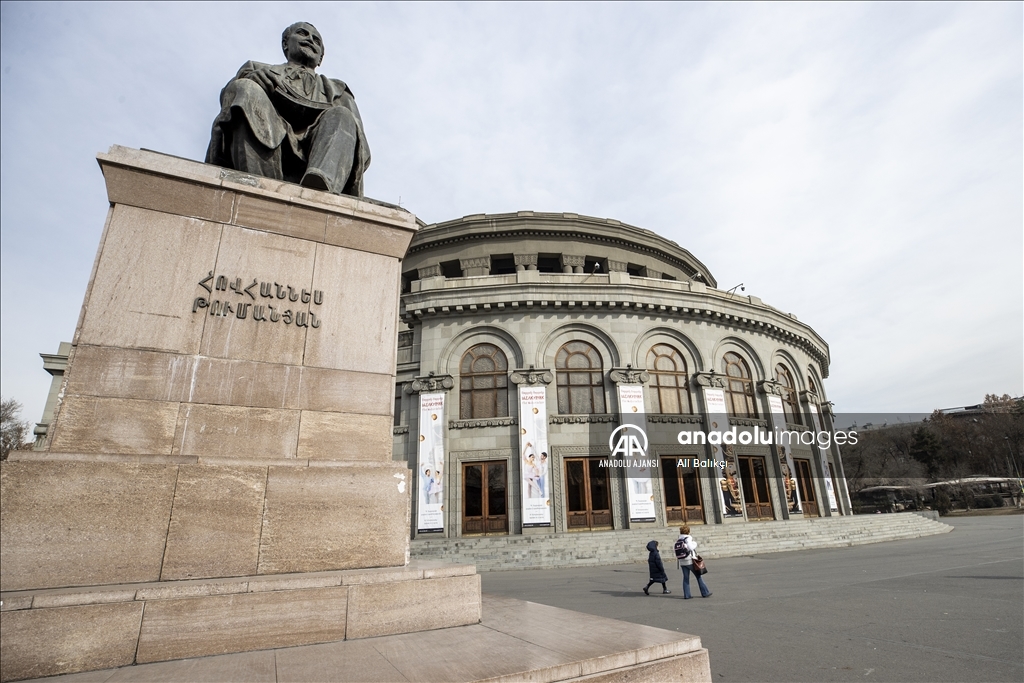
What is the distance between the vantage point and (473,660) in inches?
113

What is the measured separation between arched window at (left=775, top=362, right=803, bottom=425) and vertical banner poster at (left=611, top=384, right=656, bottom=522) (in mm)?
9994

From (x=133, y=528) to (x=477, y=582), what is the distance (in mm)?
2372

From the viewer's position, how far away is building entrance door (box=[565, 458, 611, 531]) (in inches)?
815

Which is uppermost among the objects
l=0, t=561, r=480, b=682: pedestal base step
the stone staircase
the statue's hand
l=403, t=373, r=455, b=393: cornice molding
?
l=403, t=373, r=455, b=393: cornice molding

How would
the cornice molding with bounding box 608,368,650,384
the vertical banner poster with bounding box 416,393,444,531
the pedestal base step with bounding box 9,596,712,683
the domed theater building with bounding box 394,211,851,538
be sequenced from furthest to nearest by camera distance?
the cornice molding with bounding box 608,368,650,384 < the domed theater building with bounding box 394,211,851,538 < the vertical banner poster with bounding box 416,393,444,531 < the pedestal base step with bounding box 9,596,712,683

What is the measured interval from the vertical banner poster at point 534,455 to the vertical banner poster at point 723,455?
8075mm

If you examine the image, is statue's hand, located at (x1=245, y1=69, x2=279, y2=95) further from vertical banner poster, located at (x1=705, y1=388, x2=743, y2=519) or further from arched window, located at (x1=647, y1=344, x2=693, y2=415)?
vertical banner poster, located at (x1=705, y1=388, x2=743, y2=519)

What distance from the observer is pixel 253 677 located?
8.46ft

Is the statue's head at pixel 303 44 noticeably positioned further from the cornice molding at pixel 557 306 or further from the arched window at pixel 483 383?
the arched window at pixel 483 383

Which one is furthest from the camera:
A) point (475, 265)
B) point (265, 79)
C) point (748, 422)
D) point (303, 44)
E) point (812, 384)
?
point (812, 384)

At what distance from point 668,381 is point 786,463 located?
25.4ft

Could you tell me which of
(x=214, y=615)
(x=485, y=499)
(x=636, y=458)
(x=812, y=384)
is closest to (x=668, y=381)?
(x=636, y=458)

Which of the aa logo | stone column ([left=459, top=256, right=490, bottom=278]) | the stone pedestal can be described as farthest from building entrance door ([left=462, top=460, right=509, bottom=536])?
the stone pedestal

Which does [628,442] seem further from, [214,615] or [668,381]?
[214,615]
